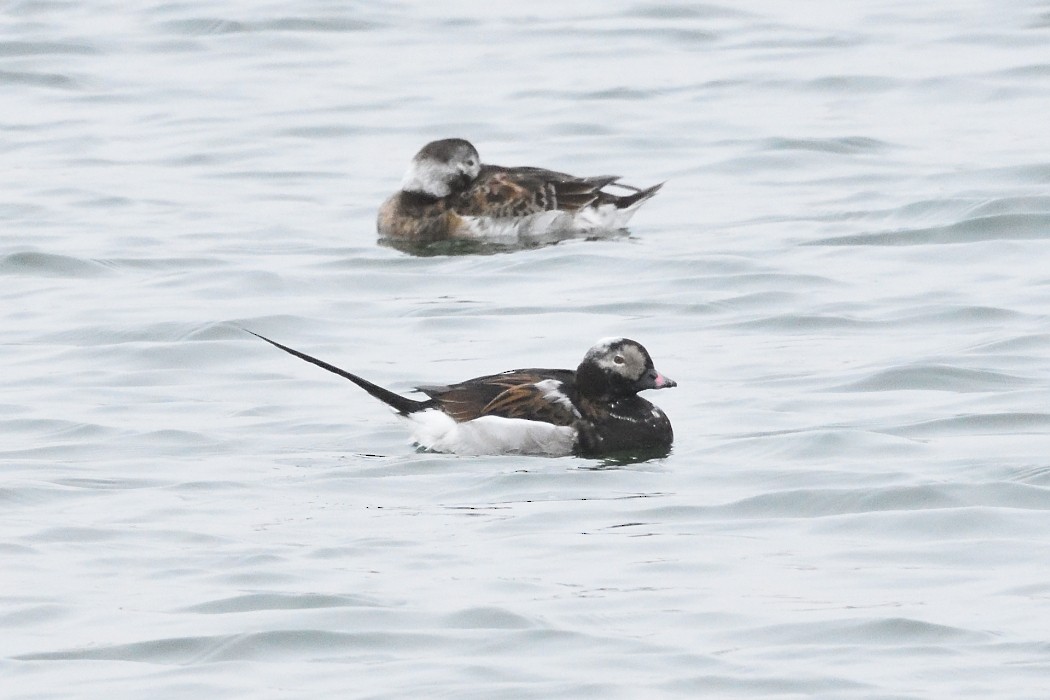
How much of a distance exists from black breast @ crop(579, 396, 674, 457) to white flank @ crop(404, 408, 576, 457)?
11 cm

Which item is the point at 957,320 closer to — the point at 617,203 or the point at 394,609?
the point at 617,203

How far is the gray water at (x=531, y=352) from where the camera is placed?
8.60 metres

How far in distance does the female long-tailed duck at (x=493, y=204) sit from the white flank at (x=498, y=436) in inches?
240

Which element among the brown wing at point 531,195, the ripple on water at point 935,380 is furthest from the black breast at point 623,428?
the brown wing at point 531,195

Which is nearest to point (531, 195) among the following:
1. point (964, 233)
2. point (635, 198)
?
point (635, 198)

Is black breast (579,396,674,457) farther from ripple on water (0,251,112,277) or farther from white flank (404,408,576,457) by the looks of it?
ripple on water (0,251,112,277)

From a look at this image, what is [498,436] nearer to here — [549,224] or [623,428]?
[623,428]

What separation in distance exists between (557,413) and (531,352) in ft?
7.02

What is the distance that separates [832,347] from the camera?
13.8 m

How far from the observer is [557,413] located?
11.8 m

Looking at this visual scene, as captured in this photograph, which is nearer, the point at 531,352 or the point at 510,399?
the point at 510,399

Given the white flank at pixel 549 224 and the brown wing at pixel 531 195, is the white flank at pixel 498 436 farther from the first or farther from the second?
the brown wing at pixel 531 195

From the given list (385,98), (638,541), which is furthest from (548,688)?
(385,98)

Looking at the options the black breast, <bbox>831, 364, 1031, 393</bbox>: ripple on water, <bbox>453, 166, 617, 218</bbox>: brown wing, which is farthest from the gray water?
<bbox>453, 166, 617, 218</bbox>: brown wing
